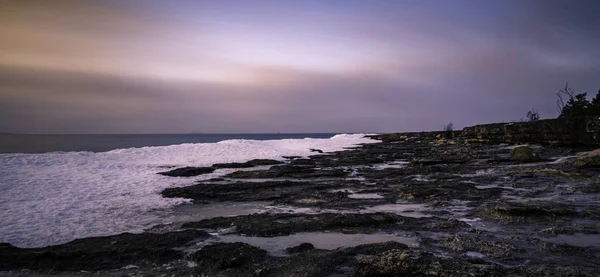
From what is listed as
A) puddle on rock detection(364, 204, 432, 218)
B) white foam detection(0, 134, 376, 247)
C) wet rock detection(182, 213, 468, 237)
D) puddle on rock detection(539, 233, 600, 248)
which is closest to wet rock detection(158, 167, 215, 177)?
white foam detection(0, 134, 376, 247)

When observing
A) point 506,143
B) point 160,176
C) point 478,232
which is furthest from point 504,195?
point 506,143

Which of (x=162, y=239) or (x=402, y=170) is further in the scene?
(x=402, y=170)

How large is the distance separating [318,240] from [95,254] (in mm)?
3565

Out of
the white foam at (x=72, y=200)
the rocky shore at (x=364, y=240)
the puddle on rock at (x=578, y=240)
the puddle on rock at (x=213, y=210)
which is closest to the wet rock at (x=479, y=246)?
the rocky shore at (x=364, y=240)

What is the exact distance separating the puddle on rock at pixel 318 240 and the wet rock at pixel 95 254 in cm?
110

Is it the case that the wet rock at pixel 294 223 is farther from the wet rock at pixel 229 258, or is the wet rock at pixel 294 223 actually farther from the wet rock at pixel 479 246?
the wet rock at pixel 479 246

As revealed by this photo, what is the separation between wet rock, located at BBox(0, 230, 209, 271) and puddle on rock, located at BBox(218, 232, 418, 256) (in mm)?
1098

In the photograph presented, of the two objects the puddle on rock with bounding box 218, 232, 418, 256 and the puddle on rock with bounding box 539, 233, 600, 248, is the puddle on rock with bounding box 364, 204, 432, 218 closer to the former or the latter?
the puddle on rock with bounding box 218, 232, 418, 256

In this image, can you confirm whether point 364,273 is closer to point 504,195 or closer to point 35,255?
point 35,255

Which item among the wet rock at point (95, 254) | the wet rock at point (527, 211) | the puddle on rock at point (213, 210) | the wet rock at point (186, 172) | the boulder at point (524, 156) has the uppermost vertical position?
the boulder at point (524, 156)

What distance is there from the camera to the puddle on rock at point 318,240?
18.6ft

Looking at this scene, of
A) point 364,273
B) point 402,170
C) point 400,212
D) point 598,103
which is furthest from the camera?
point 598,103

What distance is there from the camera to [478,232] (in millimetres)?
6176

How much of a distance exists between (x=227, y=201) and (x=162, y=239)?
429cm
